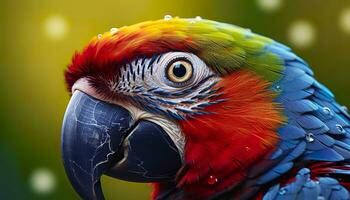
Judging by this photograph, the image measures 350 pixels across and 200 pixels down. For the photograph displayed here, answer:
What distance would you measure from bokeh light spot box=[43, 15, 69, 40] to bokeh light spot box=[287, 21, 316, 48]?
41.7 inches

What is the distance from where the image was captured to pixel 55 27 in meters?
3.24

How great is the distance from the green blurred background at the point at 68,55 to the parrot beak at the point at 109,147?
151cm

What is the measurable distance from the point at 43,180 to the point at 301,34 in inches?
53.3

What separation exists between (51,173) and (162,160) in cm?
173

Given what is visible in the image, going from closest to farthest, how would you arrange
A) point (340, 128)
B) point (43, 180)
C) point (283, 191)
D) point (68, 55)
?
point (283, 191) < point (340, 128) < point (43, 180) < point (68, 55)

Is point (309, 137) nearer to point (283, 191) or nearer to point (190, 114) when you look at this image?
point (283, 191)

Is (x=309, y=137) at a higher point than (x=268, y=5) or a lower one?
higher

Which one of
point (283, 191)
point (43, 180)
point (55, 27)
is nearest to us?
point (283, 191)

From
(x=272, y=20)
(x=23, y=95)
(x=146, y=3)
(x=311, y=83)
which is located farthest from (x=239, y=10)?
(x=311, y=83)

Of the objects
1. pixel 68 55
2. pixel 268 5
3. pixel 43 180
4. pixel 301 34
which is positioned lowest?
pixel 43 180

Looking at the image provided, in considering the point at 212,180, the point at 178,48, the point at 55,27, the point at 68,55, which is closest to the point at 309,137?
the point at 212,180

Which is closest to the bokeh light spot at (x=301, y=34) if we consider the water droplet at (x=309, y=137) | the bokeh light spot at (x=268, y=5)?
the bokeh light spot at (x=268, y=5)

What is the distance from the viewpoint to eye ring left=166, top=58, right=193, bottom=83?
1.38 m

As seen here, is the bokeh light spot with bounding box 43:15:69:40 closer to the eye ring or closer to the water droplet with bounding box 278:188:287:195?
the eye ring
